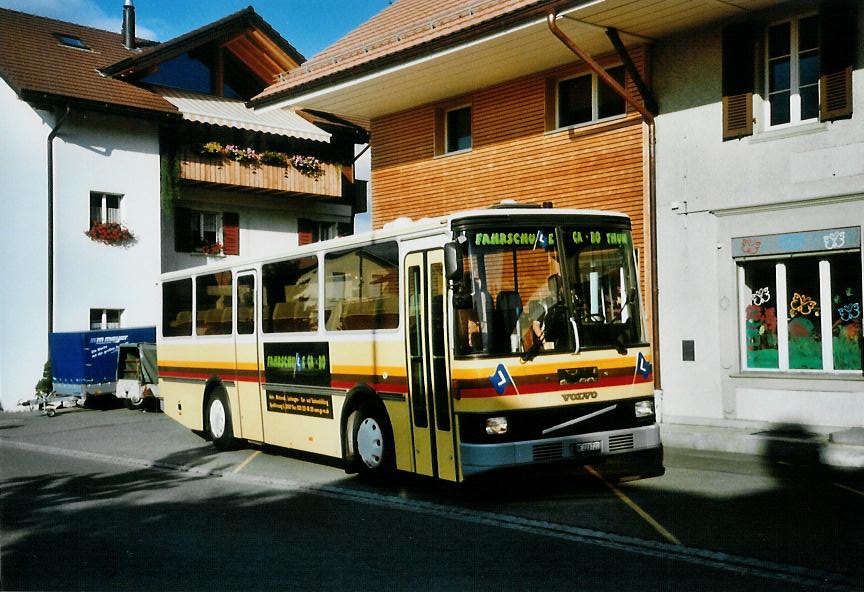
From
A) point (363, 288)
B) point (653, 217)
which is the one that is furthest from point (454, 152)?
point (363, 288)

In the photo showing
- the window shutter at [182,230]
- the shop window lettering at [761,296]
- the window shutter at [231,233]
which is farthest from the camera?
the window shutter at [231,233]

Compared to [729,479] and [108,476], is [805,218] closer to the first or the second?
[729,479]

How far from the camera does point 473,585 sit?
244 inches

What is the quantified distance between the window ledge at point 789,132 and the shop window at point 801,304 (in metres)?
1.41

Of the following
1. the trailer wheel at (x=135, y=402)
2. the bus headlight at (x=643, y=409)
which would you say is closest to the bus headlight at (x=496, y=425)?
the bus headlight at (x=643, y=409)

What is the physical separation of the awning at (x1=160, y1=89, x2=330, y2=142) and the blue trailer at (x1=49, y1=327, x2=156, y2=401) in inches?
323

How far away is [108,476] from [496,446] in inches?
215

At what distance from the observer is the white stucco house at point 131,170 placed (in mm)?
26641

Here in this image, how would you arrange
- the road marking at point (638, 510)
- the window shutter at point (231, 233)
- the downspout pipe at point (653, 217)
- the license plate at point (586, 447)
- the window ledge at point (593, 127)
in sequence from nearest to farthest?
the road marking at point (638, 510)
the license plate at point (586, 447)
the downspout pipe at point (653, 217)
the window ledge at point (593, 127)
the window shutter at point (231, 233)

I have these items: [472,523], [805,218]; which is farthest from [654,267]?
[472,523]

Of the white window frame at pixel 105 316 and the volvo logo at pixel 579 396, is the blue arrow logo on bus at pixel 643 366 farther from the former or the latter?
the white window frame at pixel 105 316

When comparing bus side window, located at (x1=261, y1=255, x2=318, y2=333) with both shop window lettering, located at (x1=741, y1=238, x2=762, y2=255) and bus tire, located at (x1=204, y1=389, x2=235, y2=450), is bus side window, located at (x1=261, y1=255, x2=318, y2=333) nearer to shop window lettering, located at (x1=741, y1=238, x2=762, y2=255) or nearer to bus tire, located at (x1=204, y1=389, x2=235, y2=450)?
bus tire, located at (x1=204, y1=389, x2=235, y2=450)

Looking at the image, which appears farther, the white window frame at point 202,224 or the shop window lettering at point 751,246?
the white window frame at point 202,224

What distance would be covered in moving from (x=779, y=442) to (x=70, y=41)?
87.2ft
